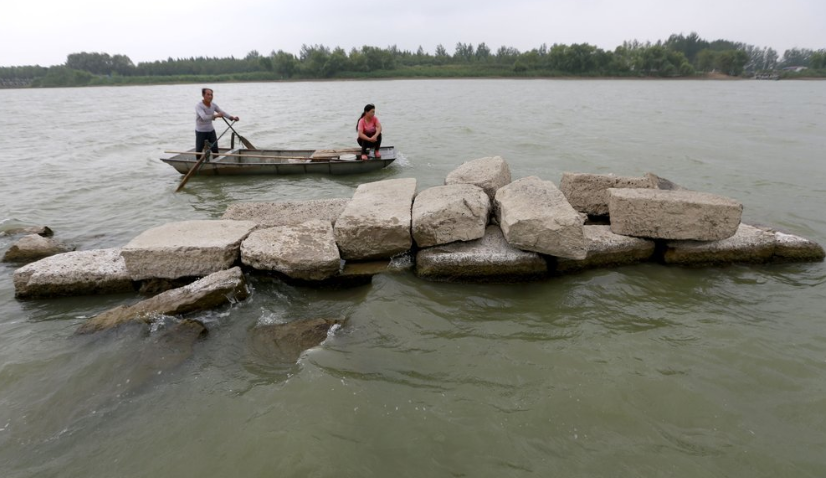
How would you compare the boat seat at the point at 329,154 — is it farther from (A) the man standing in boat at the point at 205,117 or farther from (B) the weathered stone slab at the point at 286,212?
(B) the weathered stone slab at the point at 286,212

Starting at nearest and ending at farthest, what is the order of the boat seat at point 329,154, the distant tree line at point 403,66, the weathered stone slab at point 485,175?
the weathered stone slab at point 485,175 → the boat seat at point 329,154 → the distant tree line at point 403,66

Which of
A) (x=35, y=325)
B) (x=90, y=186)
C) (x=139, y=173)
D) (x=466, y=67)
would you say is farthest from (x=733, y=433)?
(x=466, y=67)

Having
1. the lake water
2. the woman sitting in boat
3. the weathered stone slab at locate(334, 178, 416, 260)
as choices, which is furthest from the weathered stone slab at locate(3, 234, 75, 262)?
the woman sitting in boat

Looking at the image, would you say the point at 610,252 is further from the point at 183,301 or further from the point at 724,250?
the point at 183,301

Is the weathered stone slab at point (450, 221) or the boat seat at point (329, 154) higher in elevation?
the boat seat at point (329, 154)

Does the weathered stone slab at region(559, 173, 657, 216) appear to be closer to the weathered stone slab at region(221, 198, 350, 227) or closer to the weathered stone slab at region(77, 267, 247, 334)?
the weathered stone slab at region(221, 198, 350, 227)

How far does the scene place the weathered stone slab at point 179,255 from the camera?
4164mm

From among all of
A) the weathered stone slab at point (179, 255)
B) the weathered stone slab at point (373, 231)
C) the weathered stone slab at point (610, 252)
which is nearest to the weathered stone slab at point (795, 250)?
the weathered stone slab at point (610, 252)

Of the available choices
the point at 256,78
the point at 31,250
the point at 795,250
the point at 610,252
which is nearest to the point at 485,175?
the point at 610,252

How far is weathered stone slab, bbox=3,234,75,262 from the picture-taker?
529 cm

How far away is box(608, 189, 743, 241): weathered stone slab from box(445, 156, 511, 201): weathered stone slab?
1.36 meters

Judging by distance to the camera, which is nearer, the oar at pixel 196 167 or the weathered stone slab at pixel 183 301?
the weathered stone slab at pixel 183 301

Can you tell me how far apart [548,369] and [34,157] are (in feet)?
52.4

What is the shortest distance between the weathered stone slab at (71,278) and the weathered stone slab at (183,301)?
1.73 feet
